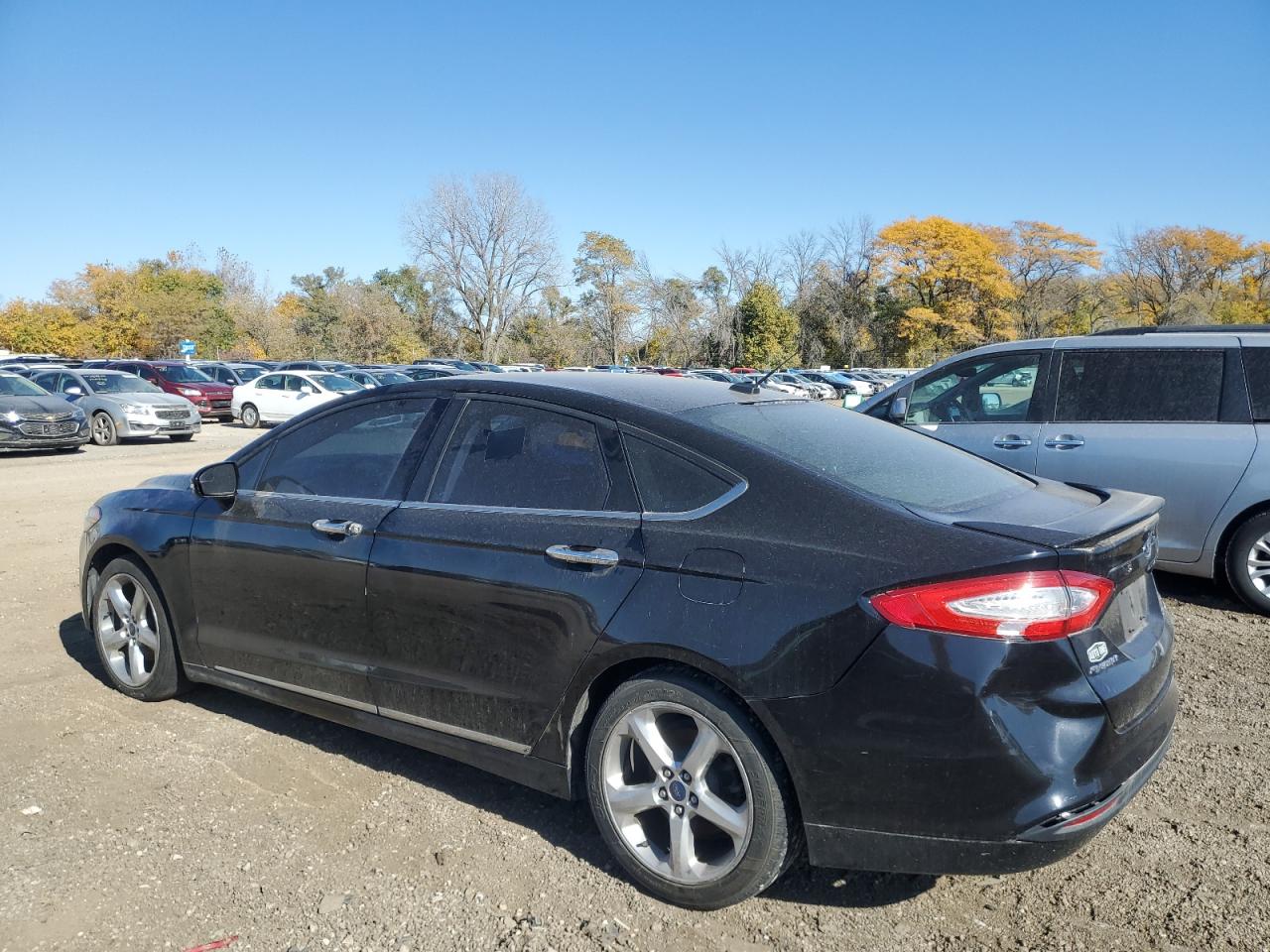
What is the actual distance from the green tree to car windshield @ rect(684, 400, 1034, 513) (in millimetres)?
55255

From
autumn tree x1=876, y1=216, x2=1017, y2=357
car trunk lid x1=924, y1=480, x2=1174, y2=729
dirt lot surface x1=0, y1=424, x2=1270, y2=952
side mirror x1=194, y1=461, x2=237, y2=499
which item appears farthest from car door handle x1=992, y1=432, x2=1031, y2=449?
autumn tree x1=876, y1=216, x2=1017, y2=357

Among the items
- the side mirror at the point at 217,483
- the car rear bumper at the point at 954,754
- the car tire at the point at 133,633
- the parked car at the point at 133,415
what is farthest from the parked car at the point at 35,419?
the car rear bumper at the point at 954,754

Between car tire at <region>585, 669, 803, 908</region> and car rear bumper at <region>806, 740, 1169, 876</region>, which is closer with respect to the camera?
car rear bumper at <region>806, 740, 1169, 876</region>

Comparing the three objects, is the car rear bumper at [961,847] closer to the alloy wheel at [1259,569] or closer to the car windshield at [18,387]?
the alloy wheel at [1259,569]

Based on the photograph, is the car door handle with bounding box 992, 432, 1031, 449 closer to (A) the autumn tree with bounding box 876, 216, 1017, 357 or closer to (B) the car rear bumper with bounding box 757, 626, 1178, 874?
(B) the car rear bumper with bounding box 757, 626, 1178, 874

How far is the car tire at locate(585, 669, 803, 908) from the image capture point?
8.38 ft

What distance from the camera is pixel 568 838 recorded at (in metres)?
3.17

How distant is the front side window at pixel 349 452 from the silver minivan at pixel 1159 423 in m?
4.01

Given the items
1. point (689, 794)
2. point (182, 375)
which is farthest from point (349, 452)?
point (182, 375)

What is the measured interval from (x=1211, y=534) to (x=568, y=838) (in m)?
4.58

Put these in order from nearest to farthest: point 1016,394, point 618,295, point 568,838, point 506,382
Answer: point 568,838 < point 506,382 < point 1016,394 < point 618,295

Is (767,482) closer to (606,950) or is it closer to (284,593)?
(606,950)

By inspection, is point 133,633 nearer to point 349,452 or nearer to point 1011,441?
point 349,452

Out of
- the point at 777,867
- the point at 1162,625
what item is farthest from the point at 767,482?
the point at 1162,625
